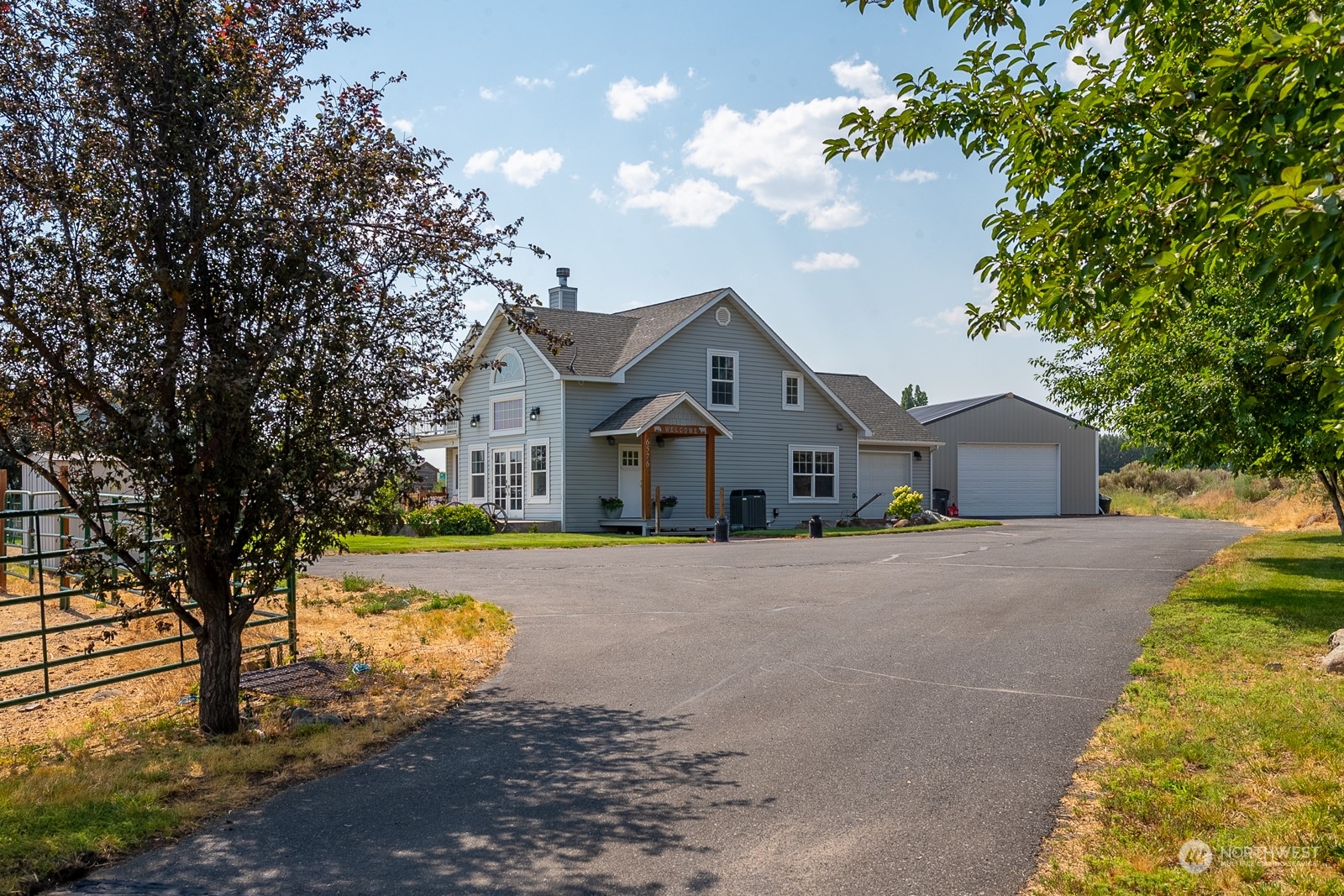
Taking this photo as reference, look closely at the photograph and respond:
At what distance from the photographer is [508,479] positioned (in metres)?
31.2

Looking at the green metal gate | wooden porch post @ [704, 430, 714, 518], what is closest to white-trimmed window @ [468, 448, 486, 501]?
wooden porch post @ [704, 430, 714, 518]

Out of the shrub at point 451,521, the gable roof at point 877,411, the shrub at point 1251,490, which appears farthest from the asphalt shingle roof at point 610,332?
the shrub at point 1251,490

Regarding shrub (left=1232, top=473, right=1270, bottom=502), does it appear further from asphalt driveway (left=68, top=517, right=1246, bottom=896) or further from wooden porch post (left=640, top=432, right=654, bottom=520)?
asphalt driveway (left=68, top=517, right=1246, bottom=896)

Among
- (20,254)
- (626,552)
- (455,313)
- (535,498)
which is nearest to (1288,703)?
(455,313)

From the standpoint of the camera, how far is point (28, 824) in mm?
5285

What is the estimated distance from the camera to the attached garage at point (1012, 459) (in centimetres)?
4084

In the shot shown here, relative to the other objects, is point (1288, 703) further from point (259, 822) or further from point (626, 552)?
point (626, 552)

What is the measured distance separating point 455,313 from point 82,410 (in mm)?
3159

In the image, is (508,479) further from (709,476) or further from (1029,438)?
(1029,438)

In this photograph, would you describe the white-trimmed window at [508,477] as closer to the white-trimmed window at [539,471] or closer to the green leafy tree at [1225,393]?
the white-trimmed window at [539,471]

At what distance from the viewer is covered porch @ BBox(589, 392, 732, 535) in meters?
28.0

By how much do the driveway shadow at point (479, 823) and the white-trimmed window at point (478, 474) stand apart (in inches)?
1011

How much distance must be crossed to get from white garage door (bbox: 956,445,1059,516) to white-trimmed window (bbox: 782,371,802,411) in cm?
1073

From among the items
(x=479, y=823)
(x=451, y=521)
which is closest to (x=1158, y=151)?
(x=479, y=823)
